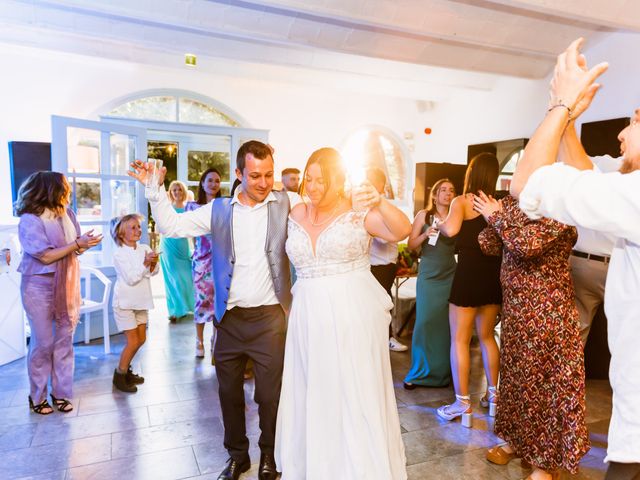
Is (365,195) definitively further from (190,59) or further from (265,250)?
(190,59)

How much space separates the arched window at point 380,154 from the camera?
8.82 meters

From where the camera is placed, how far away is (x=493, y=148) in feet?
23.3

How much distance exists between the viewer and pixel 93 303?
4.36 metres

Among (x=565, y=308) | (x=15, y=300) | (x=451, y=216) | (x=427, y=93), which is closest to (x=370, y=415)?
(x=565, y=308)

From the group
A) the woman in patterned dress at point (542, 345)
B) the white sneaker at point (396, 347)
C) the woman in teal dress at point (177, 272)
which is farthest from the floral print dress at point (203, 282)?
the woman in patterned dress at point (542, 345)

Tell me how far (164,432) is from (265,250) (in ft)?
4.83

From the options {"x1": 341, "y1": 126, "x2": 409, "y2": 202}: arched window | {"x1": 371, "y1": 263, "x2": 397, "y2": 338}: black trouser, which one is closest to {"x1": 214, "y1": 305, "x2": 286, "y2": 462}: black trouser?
{"x1": 371, "y1": 263, "x2": 397, "y2": 338}: black trouser

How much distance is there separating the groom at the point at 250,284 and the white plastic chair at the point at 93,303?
236 cm

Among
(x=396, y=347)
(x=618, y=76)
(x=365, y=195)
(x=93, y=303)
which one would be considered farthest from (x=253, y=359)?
(x=618, y=76)

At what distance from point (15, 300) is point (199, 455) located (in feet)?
8.44

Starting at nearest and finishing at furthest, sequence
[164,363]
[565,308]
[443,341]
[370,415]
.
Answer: [370,415] < [565,308] < [443,341] < [164,363]

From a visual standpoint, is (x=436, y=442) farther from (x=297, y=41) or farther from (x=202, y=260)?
(x=297, y=41)

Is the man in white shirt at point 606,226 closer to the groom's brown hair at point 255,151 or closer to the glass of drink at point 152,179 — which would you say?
the groom's brown hair at point 255,151

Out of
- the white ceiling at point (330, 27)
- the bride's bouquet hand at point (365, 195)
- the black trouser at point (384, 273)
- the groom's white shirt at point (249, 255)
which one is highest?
the white ceiling at point (330, 27)
